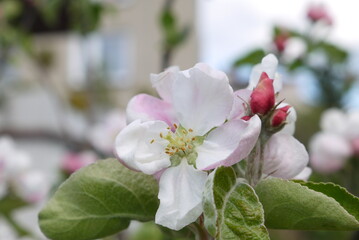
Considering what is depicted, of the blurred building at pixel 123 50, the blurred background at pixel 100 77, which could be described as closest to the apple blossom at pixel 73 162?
the blurred background at pixel 100 77

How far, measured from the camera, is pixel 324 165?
1.78 m

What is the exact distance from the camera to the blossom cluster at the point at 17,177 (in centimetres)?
155

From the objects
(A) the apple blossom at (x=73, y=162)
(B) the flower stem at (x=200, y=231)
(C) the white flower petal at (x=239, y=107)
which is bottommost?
(A) the apple blossom at (x=73, y=162)

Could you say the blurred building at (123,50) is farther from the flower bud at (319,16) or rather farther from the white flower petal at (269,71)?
the white flower petal at (269,71)

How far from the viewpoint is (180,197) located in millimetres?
610

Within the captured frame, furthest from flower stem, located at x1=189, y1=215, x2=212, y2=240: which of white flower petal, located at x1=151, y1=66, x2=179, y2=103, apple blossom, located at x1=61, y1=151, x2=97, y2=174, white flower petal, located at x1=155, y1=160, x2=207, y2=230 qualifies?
apple blossom, located at x1=61, y1=151, x2=97, y2=174

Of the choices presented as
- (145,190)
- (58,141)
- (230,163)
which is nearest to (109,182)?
(145,190)

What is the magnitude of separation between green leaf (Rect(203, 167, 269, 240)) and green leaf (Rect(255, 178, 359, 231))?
0.04 m

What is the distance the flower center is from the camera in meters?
0.66

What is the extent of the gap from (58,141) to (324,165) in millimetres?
6191

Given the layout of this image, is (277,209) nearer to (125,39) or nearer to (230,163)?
(230,163)

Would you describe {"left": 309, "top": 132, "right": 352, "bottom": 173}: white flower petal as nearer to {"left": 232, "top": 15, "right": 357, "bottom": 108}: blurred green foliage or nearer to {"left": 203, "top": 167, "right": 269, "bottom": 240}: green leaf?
{"left": 232, "top": 15, "right": 357, "bottom": 108}: blurred green foliage

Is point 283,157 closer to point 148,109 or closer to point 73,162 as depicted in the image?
point 148,109

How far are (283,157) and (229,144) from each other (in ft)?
0.22
